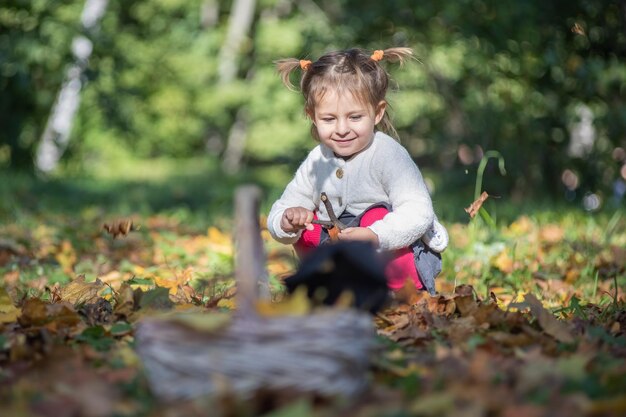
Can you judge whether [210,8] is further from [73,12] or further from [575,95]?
[575,95]

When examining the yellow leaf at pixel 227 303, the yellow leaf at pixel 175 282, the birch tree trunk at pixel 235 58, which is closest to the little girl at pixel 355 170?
the yellow leaf at pixel 227 303

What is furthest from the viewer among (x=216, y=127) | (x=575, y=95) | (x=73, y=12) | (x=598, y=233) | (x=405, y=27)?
(x=216, y=127)

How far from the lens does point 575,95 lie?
8141 mm

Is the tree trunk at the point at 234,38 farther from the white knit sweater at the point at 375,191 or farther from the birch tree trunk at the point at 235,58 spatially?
the white knit sweater at the point at 375,191

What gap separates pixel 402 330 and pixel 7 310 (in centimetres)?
122

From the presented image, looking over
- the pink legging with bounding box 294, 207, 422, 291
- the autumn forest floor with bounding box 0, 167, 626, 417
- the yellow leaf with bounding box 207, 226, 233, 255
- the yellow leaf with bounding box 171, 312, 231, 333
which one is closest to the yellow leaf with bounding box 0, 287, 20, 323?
the autumn forest floor with bounding box 0, 167, 626, 417

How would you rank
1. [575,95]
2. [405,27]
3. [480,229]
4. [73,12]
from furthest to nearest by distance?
1. [73,12]
2. [405,27]
3. [575,95]
4. [480,229]

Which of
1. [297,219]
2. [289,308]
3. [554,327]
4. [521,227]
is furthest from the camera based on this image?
[521,227]

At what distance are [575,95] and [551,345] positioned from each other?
611 cm

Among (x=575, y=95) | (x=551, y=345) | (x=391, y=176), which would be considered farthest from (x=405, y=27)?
(x=551, y=345)

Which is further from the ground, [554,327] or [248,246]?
[248,246]

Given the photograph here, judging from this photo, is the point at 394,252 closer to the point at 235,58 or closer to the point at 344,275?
the point at 344,275

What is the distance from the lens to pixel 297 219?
9.93 feet

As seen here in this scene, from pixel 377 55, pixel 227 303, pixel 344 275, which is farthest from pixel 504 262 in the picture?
pixel 344 275
